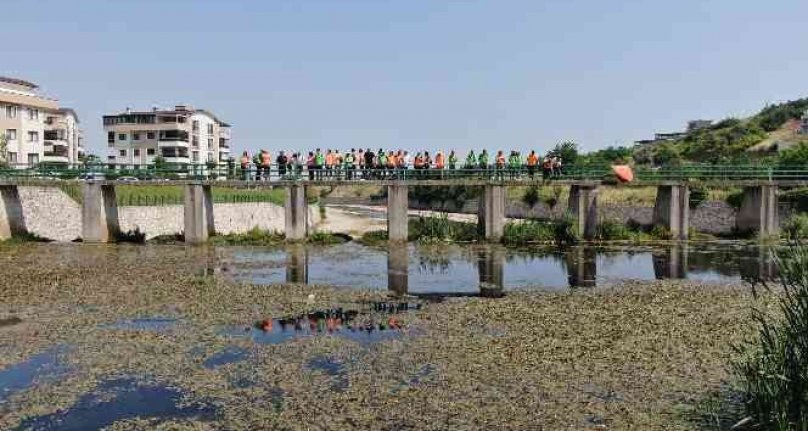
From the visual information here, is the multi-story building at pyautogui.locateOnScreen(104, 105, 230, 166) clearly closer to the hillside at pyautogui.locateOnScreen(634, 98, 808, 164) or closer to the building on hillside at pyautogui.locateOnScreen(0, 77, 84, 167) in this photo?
the building on hillside at pyautogui.locateOnScreen(0, 77, 84, 167)

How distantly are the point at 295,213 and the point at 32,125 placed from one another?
175 feet

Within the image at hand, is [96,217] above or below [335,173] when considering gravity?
below

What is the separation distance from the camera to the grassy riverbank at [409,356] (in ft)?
36.3

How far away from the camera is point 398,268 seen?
1130 inches

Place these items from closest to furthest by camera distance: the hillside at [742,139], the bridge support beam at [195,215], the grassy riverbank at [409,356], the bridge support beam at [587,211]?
1. the grassy riverbank at [409,356]
2. the bridge support beam at [195,215]
3. the bridge support beam at [587,211]
4. the hillside at [742,139]

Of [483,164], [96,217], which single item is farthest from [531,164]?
A: [96,217]

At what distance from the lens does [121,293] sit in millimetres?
21516

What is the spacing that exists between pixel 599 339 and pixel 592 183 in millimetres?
25171

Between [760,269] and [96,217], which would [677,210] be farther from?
[96,217]

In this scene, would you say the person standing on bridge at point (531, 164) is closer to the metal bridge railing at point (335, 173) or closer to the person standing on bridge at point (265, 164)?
the metal bridge railing at point (335, 173)

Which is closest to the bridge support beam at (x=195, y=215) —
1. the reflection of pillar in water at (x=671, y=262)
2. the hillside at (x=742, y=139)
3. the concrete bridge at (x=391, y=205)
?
the concrete bridge at (x=391, y=205)

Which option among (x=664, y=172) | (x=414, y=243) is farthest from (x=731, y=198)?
(x=414, y=243)

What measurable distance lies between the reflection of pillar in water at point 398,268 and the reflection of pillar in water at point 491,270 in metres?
2.64

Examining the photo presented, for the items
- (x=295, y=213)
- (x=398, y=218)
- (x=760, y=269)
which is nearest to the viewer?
(x=760, y=269)
